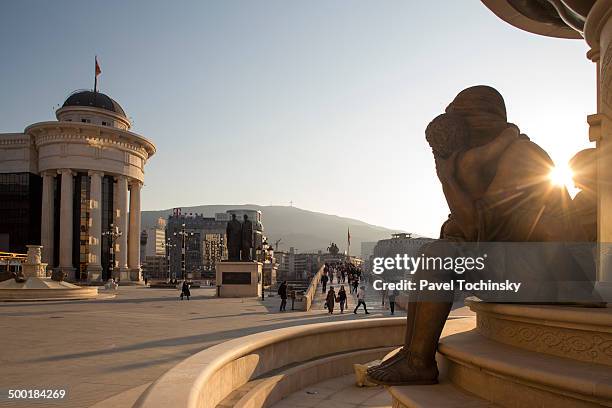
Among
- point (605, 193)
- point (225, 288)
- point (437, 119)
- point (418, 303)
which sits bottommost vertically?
point (225, 288)

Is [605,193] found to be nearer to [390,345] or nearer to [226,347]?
[226,347]

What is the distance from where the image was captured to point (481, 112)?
12.6ft

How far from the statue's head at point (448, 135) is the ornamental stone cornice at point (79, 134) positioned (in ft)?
178

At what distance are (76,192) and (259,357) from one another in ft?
181

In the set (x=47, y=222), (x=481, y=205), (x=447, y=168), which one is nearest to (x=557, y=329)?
(x=481, y=205)

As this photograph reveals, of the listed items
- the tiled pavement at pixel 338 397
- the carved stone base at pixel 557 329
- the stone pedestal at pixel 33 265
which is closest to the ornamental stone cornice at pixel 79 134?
the stone pedestal at pixel 33 265

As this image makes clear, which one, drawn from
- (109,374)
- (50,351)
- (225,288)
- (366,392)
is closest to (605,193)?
(366,392)

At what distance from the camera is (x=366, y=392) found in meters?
5.89

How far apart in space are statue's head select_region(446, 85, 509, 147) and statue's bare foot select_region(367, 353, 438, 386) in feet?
5.69

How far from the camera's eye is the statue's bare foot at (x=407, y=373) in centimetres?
344

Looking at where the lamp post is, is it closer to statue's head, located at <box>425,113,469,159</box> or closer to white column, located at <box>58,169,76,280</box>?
white column, located at <box>58,169,76,280</box>

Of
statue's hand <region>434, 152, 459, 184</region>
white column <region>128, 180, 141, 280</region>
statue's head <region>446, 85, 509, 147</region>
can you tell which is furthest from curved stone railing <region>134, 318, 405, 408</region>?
white column <region>128, 180, 141, 280</region>

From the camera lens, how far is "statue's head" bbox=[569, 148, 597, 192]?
446 centimetres

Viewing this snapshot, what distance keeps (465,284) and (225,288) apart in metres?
26.1
